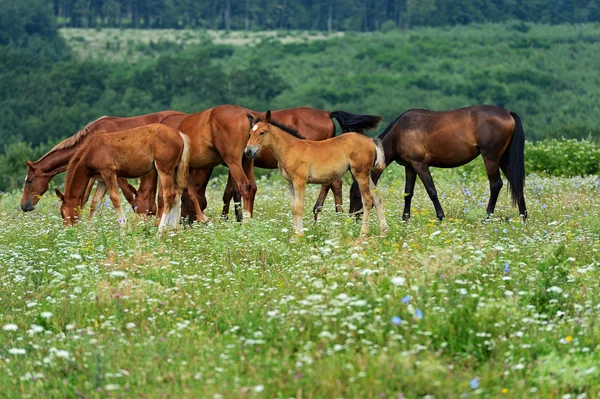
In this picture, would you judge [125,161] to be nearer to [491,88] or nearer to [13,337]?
[13,337]

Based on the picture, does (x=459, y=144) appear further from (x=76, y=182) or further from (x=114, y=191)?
(x=76, y=182)

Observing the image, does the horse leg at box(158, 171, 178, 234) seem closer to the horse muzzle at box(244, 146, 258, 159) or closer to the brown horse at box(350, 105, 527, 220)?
the horse muzzle at box(244, 146, 258, 159)

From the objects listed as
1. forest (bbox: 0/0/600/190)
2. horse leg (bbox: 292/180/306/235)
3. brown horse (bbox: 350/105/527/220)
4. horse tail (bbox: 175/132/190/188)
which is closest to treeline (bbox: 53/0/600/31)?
forest (bbox: 0/0/600/190)

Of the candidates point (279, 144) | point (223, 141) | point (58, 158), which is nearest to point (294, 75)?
point (58, 158)

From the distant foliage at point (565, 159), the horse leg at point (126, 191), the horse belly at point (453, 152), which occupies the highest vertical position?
the horse belly at point (453, 152)

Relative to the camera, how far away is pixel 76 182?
1297cm

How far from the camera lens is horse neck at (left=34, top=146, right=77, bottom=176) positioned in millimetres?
14219

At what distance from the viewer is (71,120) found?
235 feet

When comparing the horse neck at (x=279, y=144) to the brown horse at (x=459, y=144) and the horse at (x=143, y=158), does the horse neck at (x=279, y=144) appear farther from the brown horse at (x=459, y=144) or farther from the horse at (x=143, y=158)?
the brown horse at (x=459, y=144)

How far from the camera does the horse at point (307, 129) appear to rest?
44.0ft

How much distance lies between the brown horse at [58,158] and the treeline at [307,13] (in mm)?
106952

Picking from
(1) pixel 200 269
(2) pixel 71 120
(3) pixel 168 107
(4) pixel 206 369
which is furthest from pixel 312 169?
(3) pixel 168 107

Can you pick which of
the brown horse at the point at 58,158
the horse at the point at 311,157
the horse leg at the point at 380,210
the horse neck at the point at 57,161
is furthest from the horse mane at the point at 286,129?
the horse neck at the point at 57,161

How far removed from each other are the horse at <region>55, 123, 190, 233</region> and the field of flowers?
140 centimetres
